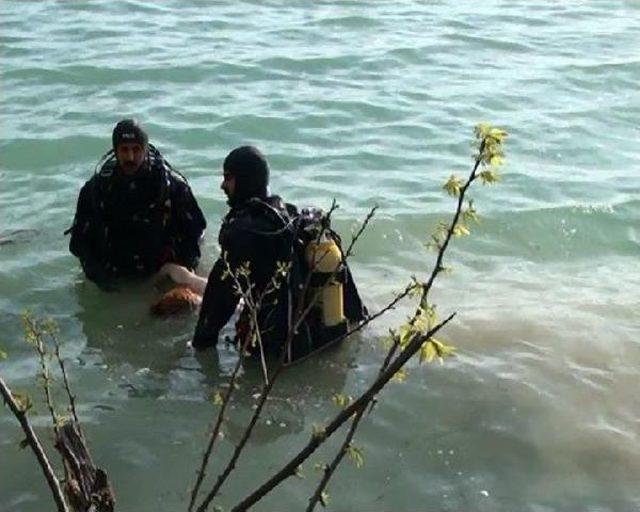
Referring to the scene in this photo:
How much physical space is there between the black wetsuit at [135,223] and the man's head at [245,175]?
1071 millimetres

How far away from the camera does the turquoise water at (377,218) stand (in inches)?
182

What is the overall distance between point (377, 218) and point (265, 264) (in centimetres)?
299

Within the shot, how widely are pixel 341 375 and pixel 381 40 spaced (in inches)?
338

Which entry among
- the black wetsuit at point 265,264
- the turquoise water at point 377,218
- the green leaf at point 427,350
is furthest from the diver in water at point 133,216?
the green leaf at point 427,350

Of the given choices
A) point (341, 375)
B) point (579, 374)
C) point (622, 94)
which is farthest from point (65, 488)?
point (622, 94)

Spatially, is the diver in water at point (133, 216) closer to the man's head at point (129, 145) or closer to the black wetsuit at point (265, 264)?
the man's head at point (129, 145)

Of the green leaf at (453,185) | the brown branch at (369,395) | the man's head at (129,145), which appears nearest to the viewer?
the brown branch at (369,395)

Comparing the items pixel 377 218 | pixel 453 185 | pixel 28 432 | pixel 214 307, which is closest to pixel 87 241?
pixel 214 307

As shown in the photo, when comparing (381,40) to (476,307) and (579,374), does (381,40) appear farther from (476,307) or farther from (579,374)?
(579,374)

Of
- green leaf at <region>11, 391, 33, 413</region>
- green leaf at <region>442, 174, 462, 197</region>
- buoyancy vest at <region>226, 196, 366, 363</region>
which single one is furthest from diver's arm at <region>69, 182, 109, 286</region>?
green leaf at <region>442, 174, 462, 197</region>

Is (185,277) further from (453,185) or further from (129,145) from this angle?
(453,185)

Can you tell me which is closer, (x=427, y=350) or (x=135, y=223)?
(x=427, y=350)

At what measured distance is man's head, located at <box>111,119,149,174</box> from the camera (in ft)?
19.1

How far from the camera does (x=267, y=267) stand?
16.1 ft
